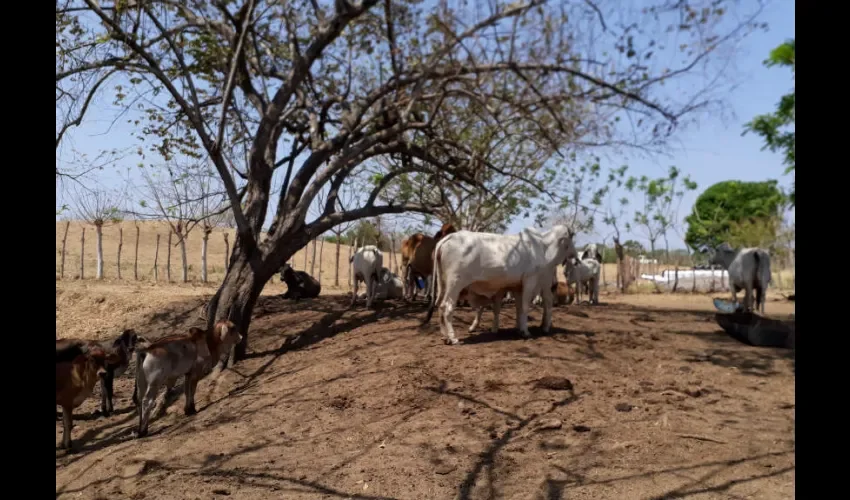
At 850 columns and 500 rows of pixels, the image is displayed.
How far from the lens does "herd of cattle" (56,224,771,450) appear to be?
6.70m

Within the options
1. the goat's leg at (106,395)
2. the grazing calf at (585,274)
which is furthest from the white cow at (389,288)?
the goat's leg at (106,395)

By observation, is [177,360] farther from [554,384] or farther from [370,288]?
[370,288]

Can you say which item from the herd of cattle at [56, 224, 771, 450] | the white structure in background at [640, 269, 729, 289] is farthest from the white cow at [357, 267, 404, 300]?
the white structure in background at [640, 269, 729, 289]

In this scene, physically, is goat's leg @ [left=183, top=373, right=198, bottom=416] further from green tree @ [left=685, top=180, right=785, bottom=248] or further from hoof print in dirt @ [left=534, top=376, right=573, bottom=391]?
green tree @ [left=685, top=180, right=785, bottom=248]

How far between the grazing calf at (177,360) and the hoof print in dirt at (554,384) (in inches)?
153

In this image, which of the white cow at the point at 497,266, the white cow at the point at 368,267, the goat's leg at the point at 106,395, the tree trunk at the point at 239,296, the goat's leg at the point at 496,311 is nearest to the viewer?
the goat's leg at the point at 106,395

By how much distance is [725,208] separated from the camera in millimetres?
40094

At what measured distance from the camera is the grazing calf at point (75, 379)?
21.0 ft

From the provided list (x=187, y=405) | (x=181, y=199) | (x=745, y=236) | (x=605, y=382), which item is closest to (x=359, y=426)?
(x=187, y=405)

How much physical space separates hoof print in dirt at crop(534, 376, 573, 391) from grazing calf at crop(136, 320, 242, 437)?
388 centimetres

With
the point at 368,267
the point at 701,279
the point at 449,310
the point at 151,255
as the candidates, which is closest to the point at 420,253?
the point at 368,267

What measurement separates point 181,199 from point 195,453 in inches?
166

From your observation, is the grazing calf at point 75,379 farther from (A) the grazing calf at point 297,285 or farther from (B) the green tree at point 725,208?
(B) the green tree at point 725,208

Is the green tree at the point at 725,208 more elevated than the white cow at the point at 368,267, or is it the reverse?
the green tree at the point at 725,208
